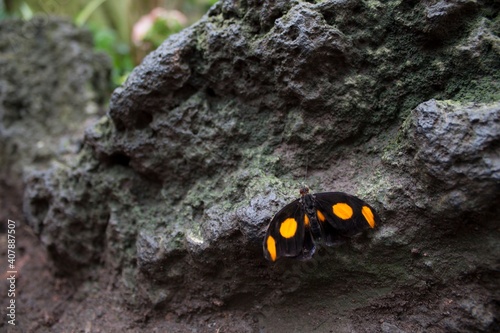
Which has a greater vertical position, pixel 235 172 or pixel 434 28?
pixel 434 28

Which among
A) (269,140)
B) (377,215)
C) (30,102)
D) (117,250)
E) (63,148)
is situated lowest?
(377,215)

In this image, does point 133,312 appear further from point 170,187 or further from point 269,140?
point 269,140

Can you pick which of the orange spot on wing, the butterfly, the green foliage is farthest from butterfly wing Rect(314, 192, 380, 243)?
the green foliage

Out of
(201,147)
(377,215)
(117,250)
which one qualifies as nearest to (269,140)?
(201,147)

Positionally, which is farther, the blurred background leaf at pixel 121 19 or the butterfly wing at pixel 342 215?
the blurred background leaf at pixel 121 19

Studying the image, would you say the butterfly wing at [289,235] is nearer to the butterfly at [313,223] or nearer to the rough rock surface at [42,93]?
the butterfly at [313,223]

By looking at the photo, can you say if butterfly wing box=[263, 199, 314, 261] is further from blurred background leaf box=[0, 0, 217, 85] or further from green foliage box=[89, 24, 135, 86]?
green foliage box=[89, 24, 135, 86]

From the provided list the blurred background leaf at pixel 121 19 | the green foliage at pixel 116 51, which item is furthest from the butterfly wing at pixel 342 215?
the green foliage at pixel 116 51

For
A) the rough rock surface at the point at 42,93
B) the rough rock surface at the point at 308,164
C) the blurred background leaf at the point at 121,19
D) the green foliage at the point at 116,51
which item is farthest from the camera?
the green foliage at the point at 116,51
